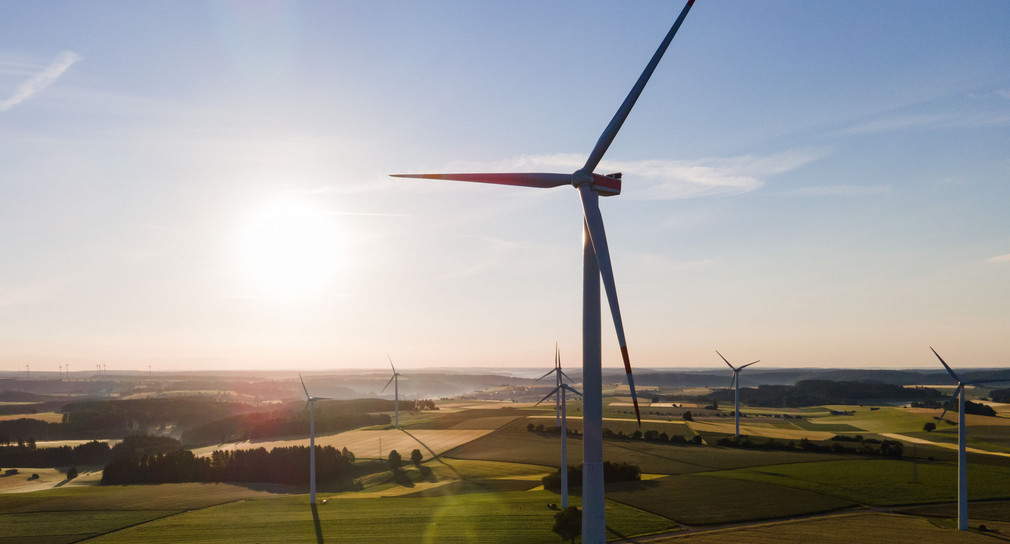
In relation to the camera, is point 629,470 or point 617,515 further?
point 629,470

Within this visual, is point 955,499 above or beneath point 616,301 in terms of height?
beneath

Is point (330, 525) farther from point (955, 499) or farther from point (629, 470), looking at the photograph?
point (955, 499)

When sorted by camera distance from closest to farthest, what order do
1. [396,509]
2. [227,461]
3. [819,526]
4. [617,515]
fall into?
[819,526], [617,515], [396,509], [227,461]

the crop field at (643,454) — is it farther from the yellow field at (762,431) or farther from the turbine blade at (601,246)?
the turbine blade at (601,246)

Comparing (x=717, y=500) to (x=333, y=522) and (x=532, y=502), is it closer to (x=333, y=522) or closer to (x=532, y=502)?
(x=532, y=502)

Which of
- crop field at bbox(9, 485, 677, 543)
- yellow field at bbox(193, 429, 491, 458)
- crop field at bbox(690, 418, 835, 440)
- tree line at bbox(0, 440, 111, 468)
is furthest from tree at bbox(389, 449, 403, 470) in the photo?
tree line at bbox(0, 440, 111, 468)

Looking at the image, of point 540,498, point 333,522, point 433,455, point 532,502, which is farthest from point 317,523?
point 433,455

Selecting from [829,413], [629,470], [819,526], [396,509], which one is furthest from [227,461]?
[829,413]
